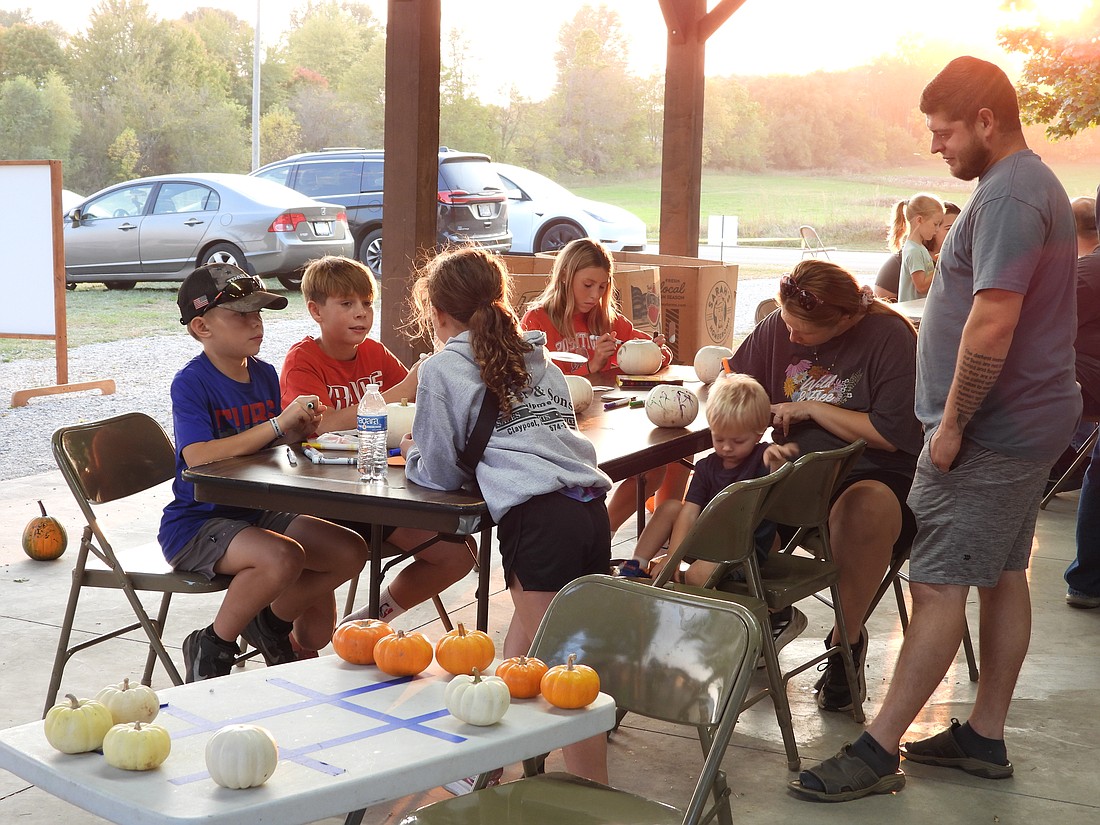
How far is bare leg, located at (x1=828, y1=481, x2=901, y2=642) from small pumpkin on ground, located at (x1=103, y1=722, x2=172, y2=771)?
8.17ft

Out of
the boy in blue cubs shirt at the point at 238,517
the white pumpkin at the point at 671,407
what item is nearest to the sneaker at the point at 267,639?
the boy in blue cubs shirt at the point at 238,517

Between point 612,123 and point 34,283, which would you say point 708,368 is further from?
point 612,123

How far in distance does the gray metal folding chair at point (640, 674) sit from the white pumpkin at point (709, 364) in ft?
8.26

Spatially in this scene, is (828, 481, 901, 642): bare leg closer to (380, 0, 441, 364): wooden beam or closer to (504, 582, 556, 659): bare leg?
(504, 582, 556, 659): bare leg

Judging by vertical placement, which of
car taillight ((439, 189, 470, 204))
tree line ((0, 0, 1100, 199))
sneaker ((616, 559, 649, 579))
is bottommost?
sneaker ((616, 559, 649, 579))

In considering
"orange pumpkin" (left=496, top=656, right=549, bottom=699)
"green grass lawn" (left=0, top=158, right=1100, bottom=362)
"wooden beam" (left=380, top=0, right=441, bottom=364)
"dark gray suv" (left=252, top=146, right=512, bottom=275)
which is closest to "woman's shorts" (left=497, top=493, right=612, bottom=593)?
"orange pumpkin" (left=496, top=656, right=549, bottom=699)

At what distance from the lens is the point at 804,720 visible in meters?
3.66

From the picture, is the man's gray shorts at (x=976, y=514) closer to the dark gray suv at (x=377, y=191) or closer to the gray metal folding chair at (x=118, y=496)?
the gray metal folding chair at (x=118, y=496)

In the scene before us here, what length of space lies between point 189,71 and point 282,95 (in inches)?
131

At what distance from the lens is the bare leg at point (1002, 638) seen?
3174mm

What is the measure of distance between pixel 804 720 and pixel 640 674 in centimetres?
169

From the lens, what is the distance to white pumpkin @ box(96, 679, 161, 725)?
5.48ft

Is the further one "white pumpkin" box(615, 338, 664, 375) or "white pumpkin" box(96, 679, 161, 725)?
"white pumpkin" box(615, 338, 664, 375)

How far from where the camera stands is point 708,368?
4.66 meters
